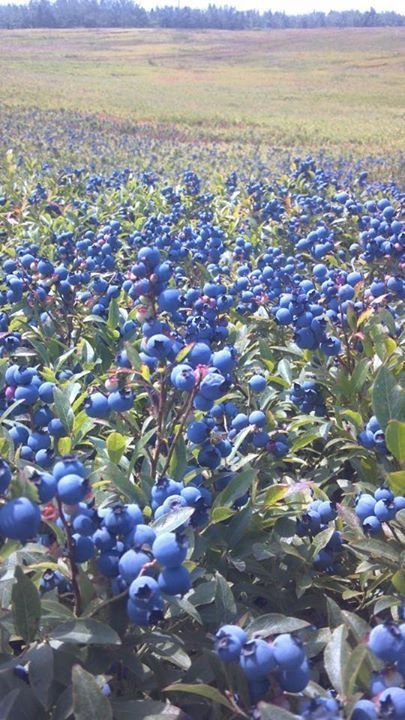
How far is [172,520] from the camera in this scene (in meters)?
1.50

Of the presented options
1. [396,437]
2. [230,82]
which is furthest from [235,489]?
[230,82]

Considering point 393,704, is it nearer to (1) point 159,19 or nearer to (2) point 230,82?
(2) point 230,82

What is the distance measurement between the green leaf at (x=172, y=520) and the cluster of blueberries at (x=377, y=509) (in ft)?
2.08

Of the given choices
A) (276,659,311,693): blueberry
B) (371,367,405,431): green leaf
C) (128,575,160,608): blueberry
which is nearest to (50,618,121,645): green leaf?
(128,575,160,608): blueberry

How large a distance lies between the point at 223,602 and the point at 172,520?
0.93 feet

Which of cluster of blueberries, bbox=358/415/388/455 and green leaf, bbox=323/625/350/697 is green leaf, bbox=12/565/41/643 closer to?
green leaf, bbox=323/625/350/697

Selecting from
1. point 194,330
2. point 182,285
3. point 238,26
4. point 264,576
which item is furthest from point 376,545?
point 238,26

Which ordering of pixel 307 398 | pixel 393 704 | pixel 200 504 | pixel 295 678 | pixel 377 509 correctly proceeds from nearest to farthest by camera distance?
pixel 393 704 → pixel 295 678 → pixel 200 504 → pixel 377 509 → pixel 307 398

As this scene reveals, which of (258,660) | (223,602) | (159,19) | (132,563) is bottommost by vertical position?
(223,602)

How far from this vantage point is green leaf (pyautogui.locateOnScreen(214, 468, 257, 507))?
1906mm

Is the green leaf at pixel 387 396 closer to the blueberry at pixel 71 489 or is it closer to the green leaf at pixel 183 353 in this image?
the green leaf at pixel 183 353

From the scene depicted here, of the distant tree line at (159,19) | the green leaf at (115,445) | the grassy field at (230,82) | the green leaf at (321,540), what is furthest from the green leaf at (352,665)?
the distant tree line at (159,19)

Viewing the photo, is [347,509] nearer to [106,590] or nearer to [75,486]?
[106,590]

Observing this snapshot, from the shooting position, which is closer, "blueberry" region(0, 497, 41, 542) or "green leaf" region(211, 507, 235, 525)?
"blueberry" region(0, 497, 41, 542)
